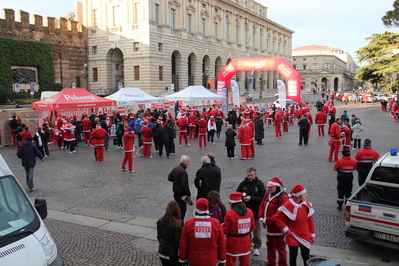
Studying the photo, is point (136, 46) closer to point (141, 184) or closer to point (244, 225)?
point (141, 184)

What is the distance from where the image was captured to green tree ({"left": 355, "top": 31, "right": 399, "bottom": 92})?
35.4m

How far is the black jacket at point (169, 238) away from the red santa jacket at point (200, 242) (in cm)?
15

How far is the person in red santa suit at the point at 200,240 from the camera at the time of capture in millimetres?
4230

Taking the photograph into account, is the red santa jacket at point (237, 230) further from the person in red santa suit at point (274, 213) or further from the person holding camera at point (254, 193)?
the person holding camera at point (254, 193)

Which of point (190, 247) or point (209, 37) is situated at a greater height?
point (209, 37)

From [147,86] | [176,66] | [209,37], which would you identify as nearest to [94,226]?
[147,86]

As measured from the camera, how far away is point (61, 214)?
8211 millimetres

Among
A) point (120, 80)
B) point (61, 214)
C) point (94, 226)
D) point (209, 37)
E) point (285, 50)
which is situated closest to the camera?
point (94, 226)

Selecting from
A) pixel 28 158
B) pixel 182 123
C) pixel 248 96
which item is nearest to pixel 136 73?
pixel 248 96

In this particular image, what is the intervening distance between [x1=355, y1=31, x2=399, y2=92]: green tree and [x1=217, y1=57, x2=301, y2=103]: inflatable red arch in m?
12.1

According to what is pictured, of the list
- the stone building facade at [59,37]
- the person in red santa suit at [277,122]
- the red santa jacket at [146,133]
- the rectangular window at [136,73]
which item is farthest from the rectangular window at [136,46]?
the red santa jacket at [146,133]

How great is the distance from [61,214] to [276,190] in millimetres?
5276

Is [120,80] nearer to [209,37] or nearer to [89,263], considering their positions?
[209,37]

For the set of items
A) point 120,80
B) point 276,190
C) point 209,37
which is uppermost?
point 209,37
